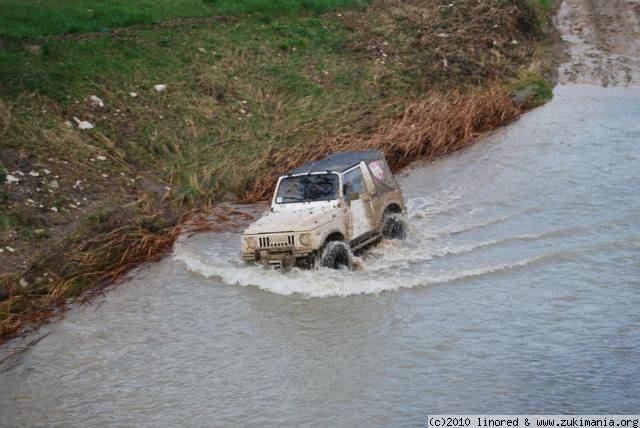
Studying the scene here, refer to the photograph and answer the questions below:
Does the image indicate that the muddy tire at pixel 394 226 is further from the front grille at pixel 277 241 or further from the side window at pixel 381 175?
the front grille at pixel 277 241

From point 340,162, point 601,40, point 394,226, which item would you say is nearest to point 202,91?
point 340,162

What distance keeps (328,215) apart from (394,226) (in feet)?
6.89

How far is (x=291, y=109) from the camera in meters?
21.5

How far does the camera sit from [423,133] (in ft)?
68.9

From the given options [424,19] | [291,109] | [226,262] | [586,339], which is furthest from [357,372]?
[424,19]

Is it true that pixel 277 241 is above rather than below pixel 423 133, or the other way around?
below

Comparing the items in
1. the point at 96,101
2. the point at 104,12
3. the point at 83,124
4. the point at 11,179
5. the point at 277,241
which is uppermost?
the point at 104,12

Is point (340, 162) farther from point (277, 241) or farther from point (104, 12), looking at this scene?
point (104, 12)

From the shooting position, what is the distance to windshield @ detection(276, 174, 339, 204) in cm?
1411

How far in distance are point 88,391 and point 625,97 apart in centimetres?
1747

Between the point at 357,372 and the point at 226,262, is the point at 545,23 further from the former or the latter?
the point at 357,372

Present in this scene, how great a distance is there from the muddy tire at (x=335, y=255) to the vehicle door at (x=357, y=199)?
47cm

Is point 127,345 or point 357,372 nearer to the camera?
point 357,372

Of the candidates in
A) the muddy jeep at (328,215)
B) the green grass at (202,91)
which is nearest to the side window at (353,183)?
the muddy jeep at (328,215)
